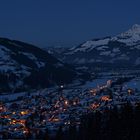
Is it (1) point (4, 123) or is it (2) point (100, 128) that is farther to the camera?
(1) point (4, 123)

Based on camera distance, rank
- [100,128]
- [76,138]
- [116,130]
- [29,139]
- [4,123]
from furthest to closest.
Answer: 1. [4,123]
2. [29,139]
3. [76,138]
4. [100,128]
5. [116,130]

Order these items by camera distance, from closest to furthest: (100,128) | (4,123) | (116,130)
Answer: (116,130), (100,128), (4,123)

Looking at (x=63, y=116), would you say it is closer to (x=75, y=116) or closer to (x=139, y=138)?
(x=75, y=116)

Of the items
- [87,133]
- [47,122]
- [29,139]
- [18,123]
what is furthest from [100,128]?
[18,123]

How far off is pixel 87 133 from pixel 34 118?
86525 mm

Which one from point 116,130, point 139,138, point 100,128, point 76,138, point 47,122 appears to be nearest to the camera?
point 139,138

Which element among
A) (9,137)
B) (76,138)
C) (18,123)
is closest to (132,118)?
(76,138)

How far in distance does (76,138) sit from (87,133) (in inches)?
401

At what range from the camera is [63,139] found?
125m

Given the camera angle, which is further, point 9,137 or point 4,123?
point 4,123

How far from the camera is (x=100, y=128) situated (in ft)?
360

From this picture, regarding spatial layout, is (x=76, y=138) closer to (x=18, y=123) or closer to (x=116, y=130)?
(x=116, y=130)

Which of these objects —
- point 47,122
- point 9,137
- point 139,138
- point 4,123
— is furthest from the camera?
point 4,123

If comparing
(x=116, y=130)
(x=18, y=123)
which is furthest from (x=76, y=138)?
(x=18, y=123)
